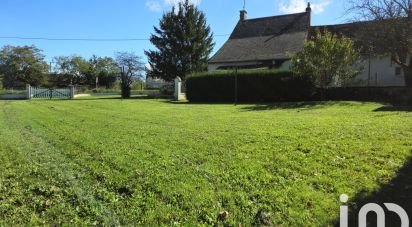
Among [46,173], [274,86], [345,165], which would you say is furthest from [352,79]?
[46,173]

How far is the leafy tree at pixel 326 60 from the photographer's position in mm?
21156

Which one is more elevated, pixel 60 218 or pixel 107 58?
pixel 107 58

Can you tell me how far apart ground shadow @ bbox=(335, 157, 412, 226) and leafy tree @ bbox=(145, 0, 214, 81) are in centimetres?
3976

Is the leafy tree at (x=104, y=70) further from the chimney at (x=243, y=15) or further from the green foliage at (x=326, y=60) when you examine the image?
the green foliage at (x=326, y=60)

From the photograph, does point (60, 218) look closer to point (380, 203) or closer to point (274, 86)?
point (380, 203)

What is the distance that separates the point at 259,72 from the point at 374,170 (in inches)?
792

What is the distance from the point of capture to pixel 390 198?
4.36 metres

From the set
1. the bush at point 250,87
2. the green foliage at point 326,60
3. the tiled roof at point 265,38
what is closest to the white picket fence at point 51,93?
the tiled roof at point 265,38

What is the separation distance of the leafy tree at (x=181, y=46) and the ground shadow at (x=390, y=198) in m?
39.8

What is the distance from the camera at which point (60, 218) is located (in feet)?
13.1

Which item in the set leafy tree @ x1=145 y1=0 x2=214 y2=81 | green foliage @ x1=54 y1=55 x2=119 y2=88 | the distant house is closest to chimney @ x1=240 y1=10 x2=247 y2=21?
the distant house

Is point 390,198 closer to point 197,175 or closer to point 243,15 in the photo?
point 197,175

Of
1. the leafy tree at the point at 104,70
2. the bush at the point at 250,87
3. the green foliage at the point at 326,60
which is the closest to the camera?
the green foliage at the point at 326,60

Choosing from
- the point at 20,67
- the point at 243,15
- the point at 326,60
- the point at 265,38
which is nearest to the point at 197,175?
the point at 326,60
